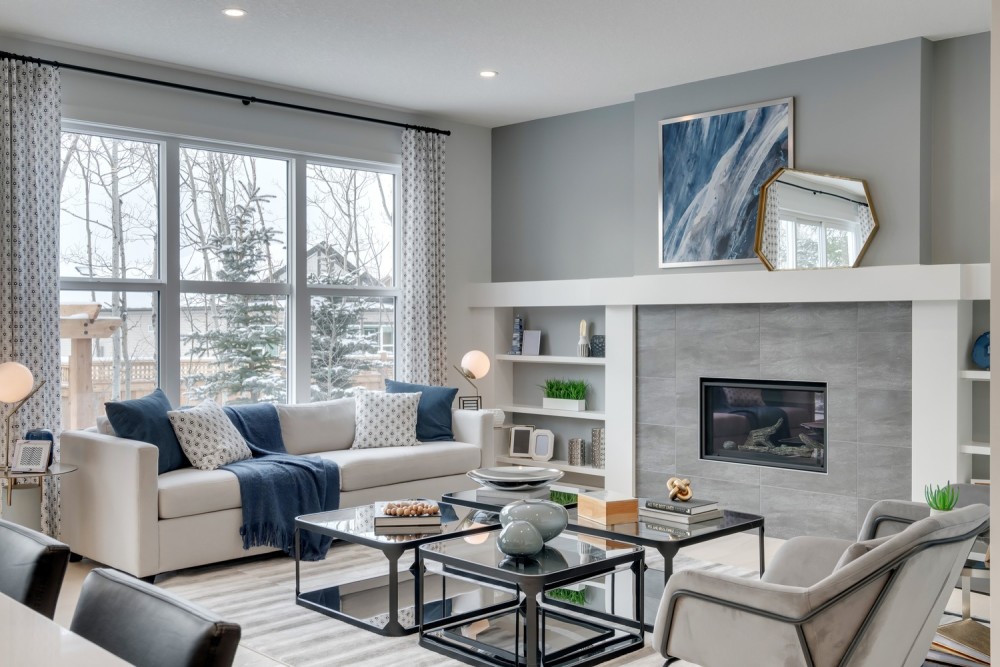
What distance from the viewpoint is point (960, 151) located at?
5242 mm

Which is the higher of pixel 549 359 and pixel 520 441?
pixel 549 359

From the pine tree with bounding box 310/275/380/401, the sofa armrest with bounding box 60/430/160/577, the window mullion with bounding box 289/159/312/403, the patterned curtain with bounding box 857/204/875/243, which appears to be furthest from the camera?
the pine tree with bounding box 310/275/380/401

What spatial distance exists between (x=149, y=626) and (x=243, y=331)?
5046mm

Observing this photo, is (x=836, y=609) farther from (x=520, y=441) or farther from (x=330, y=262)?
(x=330, y=262)

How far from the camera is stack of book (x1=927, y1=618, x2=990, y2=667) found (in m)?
3.32

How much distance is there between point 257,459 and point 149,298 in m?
1.27

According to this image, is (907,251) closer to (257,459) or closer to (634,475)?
(634,475)

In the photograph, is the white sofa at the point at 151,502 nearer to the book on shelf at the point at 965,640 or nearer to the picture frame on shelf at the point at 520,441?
the picture frame on shelf at the point at 520,441

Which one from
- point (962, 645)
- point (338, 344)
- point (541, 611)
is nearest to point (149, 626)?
point (541, 611)

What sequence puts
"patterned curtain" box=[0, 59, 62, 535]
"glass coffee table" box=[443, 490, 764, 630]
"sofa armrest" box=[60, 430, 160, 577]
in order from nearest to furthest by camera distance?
"glass coffee table" box=[443, 490, 764, 630] → "sofa armrest" box=[60, 430, 160, 577] → "patterned curtain" box=[0, 59, 62, 535]

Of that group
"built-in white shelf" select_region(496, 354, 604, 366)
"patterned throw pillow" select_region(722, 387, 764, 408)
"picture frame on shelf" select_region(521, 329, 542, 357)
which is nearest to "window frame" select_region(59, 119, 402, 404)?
"built-in white shelf" select_region(496, 354, 604, 366)

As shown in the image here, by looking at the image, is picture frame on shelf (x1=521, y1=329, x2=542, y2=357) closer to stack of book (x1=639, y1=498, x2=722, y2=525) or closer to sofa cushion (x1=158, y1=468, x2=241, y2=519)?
sofa cushion (x1=158, y1=468, x2=241, y2=519)

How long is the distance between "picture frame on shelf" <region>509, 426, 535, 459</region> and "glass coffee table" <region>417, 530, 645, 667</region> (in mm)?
2946

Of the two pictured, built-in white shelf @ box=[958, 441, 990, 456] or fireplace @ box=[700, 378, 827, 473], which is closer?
built-in white shelf @ box=[958, 441, 990, 456]
